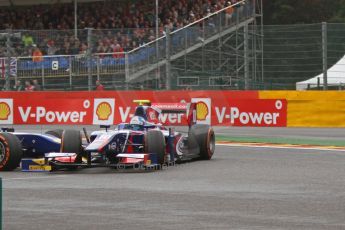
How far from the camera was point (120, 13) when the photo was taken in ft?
122

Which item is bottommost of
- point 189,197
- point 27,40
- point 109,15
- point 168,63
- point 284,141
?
point 189,197

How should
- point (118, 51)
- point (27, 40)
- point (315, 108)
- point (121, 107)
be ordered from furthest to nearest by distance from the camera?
point (27, 40), point (118, 51), point (121, 107), point (315, 108)

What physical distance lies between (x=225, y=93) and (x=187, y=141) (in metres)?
8.81

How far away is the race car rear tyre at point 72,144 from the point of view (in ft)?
47.0

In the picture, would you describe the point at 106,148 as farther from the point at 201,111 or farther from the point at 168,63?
the point at 168,63

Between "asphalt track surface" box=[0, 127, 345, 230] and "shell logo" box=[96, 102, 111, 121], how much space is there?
9517 mm

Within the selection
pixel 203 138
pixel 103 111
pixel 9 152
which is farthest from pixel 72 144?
pixel 103 111

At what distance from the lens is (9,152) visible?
556 inches

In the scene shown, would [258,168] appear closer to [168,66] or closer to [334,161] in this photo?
[334,161]

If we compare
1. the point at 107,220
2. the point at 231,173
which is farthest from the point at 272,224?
the point at 231,173

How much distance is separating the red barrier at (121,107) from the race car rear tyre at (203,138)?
7.55 metres

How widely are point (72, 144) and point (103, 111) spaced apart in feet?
36.5

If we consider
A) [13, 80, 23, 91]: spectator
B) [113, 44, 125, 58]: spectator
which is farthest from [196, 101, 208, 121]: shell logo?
[13, 80, 23, 91]: spectator

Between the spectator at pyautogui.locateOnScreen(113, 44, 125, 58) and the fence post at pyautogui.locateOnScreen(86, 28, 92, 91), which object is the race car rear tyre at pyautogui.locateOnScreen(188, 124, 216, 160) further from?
the spectator at pyautogui.locateOnScreen(113, 44, 125, 58)
